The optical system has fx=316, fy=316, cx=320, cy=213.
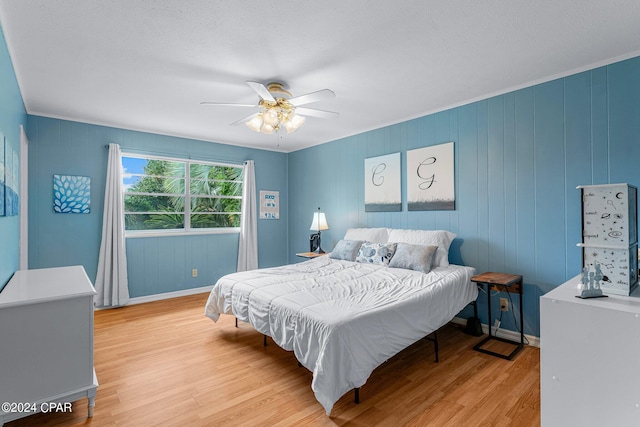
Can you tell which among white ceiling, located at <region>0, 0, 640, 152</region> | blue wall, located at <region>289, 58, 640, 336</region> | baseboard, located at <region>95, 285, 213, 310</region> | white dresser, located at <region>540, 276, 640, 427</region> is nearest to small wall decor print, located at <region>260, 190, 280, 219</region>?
baseboard, located at <region>95, 285, 213, 310</region>

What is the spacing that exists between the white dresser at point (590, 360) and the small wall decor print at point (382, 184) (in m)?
2.77

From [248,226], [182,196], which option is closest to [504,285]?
[248,226]

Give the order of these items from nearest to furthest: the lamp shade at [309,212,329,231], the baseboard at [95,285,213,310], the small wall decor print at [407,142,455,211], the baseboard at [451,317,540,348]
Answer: the baseboard at [451,317,540,348] < the small wall decor print at [407,142,455,211] < the baseboard at [95,285,213,310] < the lamp shade at [309,212,329,231]

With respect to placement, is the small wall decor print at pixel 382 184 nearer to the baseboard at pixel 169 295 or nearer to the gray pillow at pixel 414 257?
the gray pillow at pixel 414 257

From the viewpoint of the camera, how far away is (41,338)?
180 centimetres

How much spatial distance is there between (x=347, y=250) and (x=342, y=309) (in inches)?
71.2

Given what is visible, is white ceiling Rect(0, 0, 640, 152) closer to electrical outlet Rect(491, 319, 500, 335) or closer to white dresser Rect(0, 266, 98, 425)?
white dresser Rect(0, 266, 98, 425)

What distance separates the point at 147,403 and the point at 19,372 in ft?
2.36

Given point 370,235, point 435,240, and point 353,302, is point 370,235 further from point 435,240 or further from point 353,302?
point 353,302

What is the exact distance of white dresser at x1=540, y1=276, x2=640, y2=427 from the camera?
114cm

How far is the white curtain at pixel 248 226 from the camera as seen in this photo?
5.20m

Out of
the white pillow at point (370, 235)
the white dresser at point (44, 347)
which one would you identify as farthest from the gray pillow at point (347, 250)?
the white dresser at point (44, 347)

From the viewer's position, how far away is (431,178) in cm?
367

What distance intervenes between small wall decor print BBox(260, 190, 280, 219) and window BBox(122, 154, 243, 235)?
0.40m
